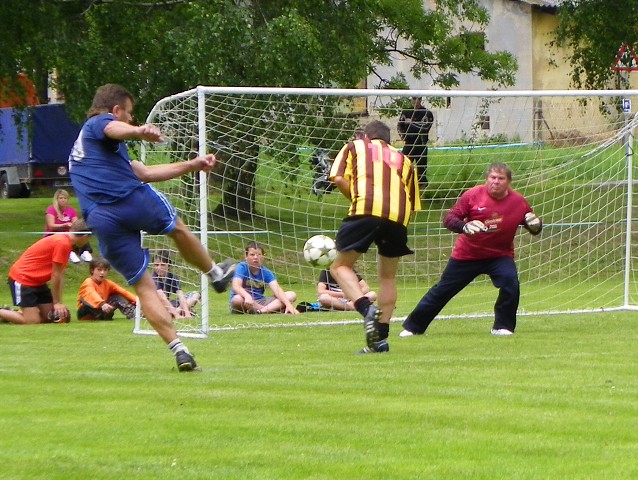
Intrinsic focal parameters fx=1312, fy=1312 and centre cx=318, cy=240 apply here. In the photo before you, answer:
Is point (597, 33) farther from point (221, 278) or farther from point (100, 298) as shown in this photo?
point (221, 278)

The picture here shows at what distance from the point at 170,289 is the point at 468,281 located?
423 cm

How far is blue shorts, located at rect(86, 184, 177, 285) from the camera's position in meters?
9.14

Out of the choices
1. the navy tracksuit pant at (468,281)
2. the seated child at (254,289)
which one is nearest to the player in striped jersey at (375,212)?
the navy tracksuit pant at (468,281)

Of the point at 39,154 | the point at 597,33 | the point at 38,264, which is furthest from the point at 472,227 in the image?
the point at 39,154

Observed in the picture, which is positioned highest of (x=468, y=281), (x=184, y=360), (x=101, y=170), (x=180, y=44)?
(x=180, y=44)

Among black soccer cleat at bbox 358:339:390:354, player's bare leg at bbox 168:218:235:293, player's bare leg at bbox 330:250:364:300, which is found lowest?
black soccer cleat at bbox 358:339:390:354

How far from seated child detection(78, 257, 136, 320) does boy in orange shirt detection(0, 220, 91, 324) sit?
0.50m

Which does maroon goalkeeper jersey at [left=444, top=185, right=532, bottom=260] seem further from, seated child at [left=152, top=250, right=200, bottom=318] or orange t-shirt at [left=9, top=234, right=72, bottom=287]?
orange t-shirt at [left=9, top=234, right=72, bottom=287]

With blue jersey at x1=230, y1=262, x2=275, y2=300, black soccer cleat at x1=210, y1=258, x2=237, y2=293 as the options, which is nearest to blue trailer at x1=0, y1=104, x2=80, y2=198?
blue jersey at x1=230, y1=262, x2=275, y2=300

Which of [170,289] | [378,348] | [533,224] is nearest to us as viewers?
[378,348]

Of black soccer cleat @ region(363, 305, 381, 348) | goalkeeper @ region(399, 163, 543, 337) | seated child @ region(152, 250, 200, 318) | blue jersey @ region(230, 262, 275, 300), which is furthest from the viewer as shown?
blue jersey @ region(230, 262, 275, 300)

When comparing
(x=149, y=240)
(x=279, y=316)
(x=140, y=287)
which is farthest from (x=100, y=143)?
(x=279, y=316)

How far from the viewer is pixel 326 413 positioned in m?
7.17

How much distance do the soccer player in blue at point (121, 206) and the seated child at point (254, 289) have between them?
6723mm
